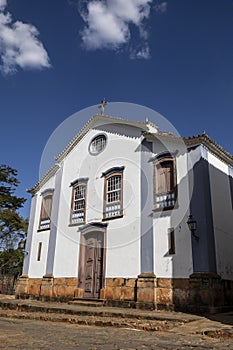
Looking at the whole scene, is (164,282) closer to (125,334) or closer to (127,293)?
(127,293)

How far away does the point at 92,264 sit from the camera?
13.0 metres

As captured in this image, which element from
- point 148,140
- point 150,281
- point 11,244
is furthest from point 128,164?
point 11,244

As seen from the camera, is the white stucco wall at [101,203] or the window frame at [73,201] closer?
the white stucco wall at [101,203]

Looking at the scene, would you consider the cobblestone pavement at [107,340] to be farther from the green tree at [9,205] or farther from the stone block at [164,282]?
the green tree at [9,205]

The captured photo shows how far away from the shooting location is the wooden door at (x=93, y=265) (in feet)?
41.3

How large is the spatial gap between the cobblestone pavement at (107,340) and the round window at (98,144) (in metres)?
9.50

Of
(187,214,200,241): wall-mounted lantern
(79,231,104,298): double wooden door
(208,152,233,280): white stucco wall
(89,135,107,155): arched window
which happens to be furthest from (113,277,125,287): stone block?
(89,135,107,155): arched window

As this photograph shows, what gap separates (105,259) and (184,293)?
3.78 m

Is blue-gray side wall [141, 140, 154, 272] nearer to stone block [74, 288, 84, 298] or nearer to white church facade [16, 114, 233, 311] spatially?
white church facade [16, 114, 233, 311]

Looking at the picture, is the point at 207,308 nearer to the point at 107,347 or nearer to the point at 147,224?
the point at 147,224

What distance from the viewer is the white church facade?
33.3ft

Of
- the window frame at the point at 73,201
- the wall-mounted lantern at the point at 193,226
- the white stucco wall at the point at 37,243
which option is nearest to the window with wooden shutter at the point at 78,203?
the window frame at the point at 73,201

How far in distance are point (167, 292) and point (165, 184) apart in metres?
3.87

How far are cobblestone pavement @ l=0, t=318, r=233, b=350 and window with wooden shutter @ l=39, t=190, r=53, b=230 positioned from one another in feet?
31.8
